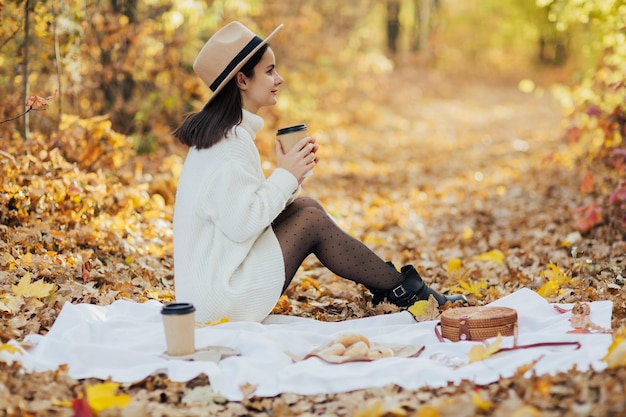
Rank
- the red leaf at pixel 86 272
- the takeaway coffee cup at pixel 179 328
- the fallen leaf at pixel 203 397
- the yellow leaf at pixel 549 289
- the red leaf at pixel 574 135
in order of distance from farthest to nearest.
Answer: the red leaf at pixel 574 135
the red leaf at pixel 86 272
the yellow leaf at pixel 549 289
the takeaway coffee cup at pixel 179 328
the fallen leaf at pixel 203 397

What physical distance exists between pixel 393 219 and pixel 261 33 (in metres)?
3.95

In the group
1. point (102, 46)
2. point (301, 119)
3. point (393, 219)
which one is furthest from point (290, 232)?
point (301, 119)

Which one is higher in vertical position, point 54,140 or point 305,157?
point 54,140

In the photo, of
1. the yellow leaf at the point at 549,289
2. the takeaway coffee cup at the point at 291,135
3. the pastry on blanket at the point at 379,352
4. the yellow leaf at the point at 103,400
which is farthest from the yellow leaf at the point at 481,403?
the yellow leaf at the point at 549,289

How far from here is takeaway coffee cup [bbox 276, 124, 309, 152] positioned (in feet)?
12.7

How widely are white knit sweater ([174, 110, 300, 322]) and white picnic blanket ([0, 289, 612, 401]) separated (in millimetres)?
197

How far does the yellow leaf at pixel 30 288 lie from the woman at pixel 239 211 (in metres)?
0.66

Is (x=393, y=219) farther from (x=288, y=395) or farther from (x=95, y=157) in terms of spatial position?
(x=288, y=395)

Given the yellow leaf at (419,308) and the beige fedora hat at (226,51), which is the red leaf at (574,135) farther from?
the beige fedora hat at (226,51)

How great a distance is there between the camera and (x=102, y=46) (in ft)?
23.9

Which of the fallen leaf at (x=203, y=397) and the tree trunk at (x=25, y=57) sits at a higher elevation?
the tree trunk at (x=25, y=57)

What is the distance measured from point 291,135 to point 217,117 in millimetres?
387

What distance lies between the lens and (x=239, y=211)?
3.69 meters

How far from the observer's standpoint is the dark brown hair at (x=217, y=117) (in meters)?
3.82
